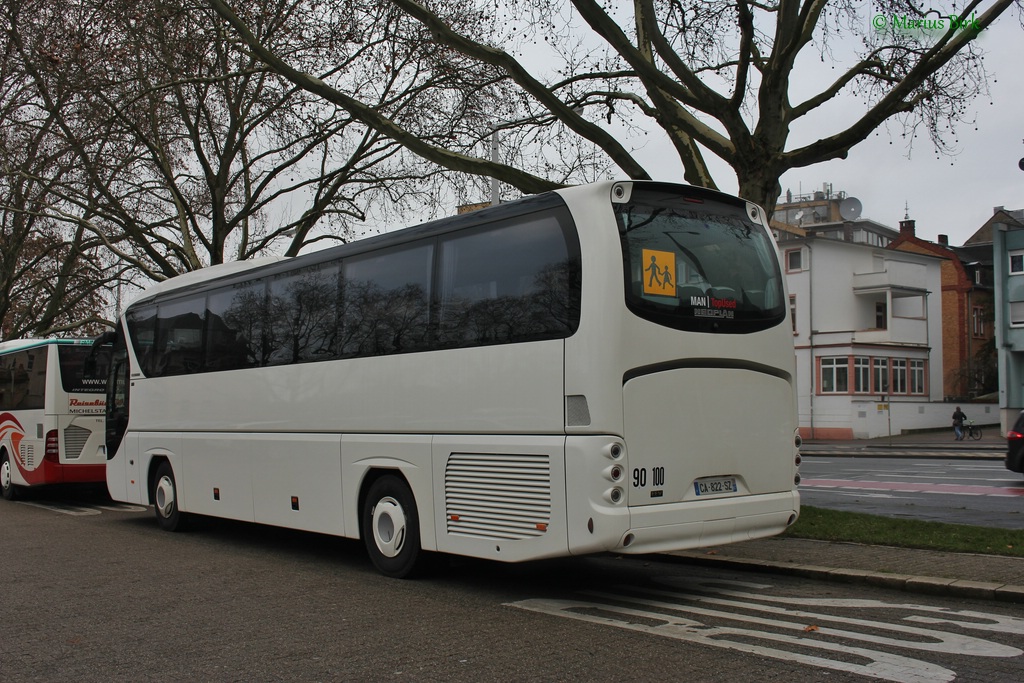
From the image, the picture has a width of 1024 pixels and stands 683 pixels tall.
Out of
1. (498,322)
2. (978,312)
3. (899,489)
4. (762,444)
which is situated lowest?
(899,489)

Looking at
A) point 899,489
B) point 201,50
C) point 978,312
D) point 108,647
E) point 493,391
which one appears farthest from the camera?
point 978,312

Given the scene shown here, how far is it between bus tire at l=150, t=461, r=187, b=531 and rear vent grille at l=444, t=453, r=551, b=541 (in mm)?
6684

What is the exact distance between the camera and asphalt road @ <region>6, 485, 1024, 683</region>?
20.1ft

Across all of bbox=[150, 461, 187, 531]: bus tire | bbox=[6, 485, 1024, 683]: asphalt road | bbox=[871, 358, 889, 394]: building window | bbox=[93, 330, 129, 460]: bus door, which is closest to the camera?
bbox=[6, 485, 1024, 683]: asphalt road

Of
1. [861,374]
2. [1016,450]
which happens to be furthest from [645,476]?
[861,374]

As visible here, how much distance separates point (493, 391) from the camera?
347 inches

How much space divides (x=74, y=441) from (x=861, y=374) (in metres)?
44.9

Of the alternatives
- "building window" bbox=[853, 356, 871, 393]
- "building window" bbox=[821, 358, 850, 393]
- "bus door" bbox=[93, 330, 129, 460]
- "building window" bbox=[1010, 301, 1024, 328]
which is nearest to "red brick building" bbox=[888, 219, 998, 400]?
"building window" bbox=[853, 356, 871, 393]

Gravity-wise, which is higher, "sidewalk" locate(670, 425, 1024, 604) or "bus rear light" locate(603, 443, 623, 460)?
"bus rear light" locate(603, 443, 623, 460)

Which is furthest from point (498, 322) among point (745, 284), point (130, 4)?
point (130, 4)

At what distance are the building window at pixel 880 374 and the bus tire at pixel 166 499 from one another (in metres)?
47.4

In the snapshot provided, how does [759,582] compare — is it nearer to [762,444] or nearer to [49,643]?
[762,444]

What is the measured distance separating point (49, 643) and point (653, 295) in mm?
5103

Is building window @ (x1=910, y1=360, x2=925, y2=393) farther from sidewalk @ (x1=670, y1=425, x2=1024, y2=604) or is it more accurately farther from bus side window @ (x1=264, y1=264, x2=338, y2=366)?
bus side window @ (x1=264, y1=264, x2=338, y2=366)
